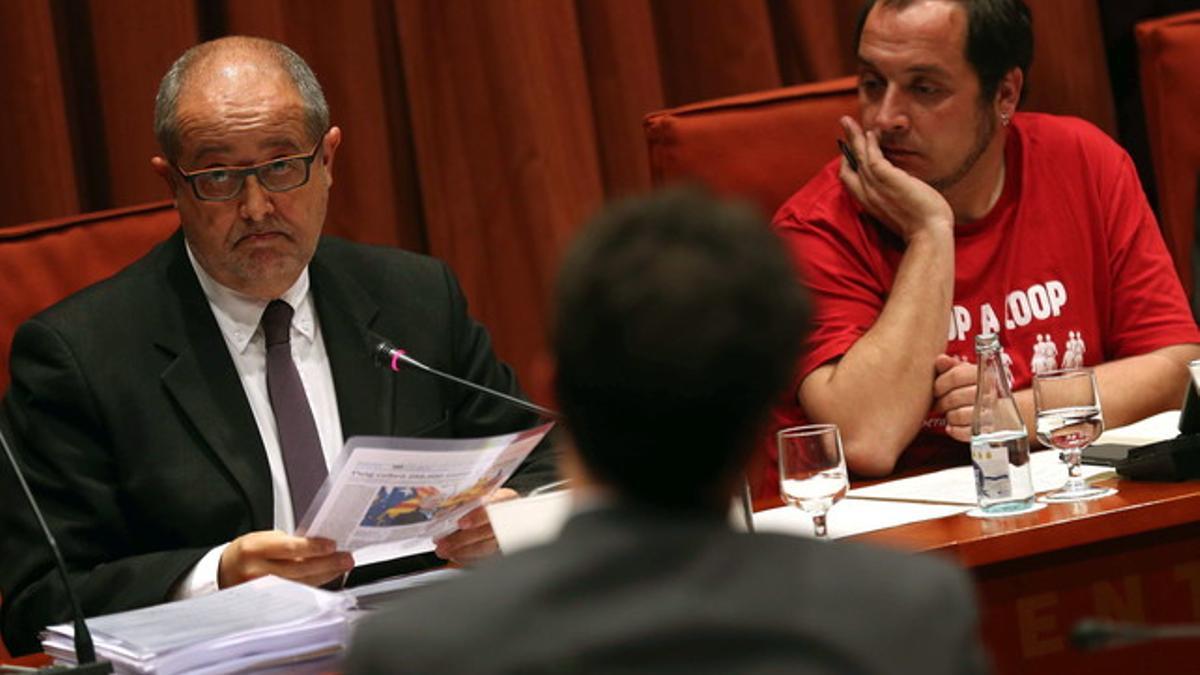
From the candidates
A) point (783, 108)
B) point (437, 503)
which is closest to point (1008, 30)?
point (783, 108)

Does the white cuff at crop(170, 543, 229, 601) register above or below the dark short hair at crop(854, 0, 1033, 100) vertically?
below

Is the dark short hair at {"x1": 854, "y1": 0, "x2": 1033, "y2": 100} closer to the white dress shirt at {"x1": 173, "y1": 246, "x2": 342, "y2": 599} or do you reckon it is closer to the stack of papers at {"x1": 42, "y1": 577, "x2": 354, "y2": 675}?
the white dress shirt at {"x1": 173, "y1": 246, "x2": 342, "y2": 599}

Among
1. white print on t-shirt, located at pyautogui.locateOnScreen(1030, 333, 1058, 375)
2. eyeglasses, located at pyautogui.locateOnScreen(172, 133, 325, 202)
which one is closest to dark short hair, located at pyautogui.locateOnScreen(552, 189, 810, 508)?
eyeglasses, located at pyautogui.locateOnScreen(172, 133, 325, 202)

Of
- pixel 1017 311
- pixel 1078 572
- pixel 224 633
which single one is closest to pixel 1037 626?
pixel 1078 572

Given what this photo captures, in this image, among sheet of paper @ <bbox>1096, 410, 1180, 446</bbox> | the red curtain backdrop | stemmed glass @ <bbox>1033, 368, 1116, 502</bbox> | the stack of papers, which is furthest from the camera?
the red curtain backdrop

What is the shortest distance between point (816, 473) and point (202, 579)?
785mm

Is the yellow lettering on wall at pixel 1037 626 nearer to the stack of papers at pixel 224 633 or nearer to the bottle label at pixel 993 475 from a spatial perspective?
the bottle label at pixel 993 475

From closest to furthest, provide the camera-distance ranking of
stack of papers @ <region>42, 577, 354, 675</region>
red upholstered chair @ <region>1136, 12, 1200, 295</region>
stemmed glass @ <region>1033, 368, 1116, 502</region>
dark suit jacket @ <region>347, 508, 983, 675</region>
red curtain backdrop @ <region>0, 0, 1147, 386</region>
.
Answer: dark suit jacket @ <region>347, 508, 983, 675</region>, stack of papers @ <region>42, 577, 354, 675</region>, stemmed glass @ <region>1033, 368, 1116, 502</region>, red curtain backdrop @ <region>0, 0, 1147, 386</region>, red upholstered chair @ <region>1136, 12, 1200, 295</region>

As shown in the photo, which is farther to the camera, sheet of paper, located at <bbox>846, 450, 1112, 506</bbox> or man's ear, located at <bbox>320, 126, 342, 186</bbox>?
man's ear, located at <bbox>320, 126, 342, 186</bbox>

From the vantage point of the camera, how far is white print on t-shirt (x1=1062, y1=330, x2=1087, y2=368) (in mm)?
2990

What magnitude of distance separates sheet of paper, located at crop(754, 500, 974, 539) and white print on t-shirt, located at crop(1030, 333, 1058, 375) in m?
0.64

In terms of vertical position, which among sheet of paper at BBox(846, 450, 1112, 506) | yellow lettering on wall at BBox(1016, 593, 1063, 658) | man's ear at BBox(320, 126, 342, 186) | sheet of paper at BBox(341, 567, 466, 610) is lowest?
yellow lettering on wall at BBox(1016, 593, 1063, 658)

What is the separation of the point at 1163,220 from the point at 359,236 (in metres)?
1.58

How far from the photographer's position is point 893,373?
9.18 ft
